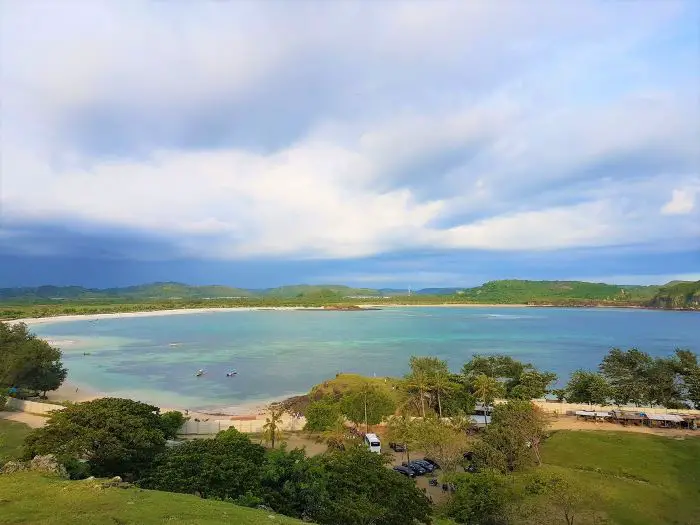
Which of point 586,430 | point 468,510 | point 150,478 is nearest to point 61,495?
point 150,478

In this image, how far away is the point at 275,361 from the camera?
8806 cm

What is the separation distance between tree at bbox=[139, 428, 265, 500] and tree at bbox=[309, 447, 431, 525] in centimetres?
323

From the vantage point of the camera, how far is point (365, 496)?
1920 cm

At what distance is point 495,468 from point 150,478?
1975cm

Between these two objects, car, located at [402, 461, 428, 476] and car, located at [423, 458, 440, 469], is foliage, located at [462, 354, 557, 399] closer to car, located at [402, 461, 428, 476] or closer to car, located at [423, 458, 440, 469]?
car, located at [423, 458, 440, 469]

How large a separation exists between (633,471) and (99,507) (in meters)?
29.6

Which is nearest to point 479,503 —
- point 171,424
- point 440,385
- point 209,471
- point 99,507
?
point 209,471

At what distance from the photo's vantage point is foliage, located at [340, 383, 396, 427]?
135 feet

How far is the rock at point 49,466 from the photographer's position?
17.6 m

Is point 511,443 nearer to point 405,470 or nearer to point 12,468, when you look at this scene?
point 405,470

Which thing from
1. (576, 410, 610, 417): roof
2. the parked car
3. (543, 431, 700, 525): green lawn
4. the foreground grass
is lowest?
the parked car

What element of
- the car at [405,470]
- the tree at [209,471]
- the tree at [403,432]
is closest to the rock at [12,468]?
the tree at [209,471]

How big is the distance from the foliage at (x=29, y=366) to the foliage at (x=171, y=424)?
25172 mm

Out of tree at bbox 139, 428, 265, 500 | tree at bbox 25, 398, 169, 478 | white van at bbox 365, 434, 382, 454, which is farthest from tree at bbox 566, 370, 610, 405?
tree at bbox 25, 398, 169, 478
